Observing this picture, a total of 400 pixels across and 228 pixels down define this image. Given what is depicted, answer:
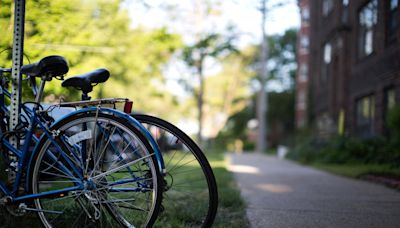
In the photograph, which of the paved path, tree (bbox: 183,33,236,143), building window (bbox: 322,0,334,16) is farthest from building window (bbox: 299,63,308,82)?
the paved path

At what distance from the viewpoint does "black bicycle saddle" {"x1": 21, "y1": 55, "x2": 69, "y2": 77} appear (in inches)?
120

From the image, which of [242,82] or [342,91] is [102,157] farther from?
[242,82]

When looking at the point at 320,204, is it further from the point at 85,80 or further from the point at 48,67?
the point at 48,67

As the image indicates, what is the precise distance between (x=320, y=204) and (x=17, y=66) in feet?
10.6

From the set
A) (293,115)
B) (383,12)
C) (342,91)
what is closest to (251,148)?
(293,115)

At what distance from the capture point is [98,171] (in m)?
2.85

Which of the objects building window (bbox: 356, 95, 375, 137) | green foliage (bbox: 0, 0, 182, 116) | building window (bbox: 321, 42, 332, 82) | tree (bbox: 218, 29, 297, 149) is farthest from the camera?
tree (bbox: 218, 29, 297, 149)

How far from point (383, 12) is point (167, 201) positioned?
9.27 metres

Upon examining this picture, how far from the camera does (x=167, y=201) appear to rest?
452 cm

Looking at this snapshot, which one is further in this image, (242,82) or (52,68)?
(242,82)

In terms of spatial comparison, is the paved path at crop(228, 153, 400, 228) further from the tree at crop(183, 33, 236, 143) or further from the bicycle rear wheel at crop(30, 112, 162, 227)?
the tree at crop(183, 33, 236, 143)

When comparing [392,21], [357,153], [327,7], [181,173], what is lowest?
[181,173]

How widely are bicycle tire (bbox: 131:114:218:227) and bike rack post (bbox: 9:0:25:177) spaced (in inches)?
36.8

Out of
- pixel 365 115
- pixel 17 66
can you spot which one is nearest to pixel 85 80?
pixel 17 66
